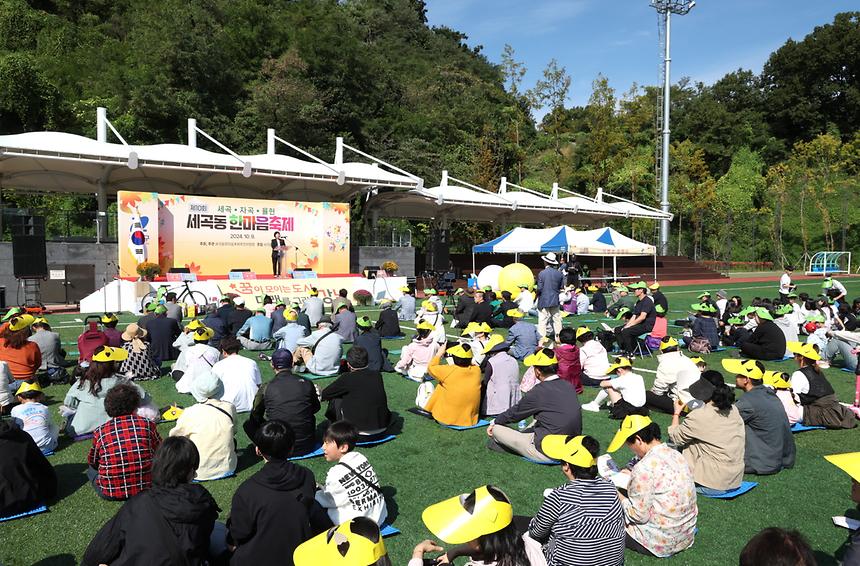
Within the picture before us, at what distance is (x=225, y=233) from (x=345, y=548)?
21446 mm

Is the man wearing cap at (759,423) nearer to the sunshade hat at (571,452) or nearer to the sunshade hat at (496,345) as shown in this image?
the sunshade hat at (496,345)

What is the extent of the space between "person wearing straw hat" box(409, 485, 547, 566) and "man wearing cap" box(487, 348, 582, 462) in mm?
3051

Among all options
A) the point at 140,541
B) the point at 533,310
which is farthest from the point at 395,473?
the point at 533,310

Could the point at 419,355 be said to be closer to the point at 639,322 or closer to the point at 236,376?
the point at 236,376

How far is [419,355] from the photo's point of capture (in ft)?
30.1

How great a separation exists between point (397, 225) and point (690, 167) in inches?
1058

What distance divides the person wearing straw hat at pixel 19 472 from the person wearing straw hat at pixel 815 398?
7.54 metres

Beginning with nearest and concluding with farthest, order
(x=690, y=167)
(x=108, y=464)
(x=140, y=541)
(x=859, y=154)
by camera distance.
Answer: (x=140, y=541)
(x=108, y=464)
(x=859, y=154)
(x=690, y=167)

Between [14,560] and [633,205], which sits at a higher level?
[633,205]

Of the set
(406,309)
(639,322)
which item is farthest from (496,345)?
(406,309)

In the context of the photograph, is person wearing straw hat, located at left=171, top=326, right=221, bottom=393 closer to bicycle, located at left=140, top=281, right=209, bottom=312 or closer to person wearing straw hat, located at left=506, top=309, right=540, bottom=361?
person wearing straw hat, located at left=506, top=309, right=540, bottom=361

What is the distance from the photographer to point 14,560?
13.0 ft

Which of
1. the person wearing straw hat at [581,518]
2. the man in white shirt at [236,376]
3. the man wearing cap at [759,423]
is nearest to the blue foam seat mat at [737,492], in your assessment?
the man wearing cap at [759,423]

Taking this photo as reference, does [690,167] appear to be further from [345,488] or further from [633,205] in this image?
[345,488]
